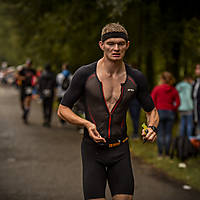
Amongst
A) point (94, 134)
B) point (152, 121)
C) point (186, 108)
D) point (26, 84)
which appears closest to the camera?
point (94, 134)

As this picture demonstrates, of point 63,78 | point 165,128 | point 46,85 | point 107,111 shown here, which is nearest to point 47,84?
point 46,85

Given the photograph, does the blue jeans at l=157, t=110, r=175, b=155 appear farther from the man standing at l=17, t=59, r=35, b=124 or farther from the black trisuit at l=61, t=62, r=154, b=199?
the man standing at l=17, t=59, r=35, b=124

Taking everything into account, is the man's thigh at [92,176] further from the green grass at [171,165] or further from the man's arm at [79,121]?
the green grass at [171,165]

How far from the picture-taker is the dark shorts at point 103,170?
369 cm

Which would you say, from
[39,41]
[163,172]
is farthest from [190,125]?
[39,41]

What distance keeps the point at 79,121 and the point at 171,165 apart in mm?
4698

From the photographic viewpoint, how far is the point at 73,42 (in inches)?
600

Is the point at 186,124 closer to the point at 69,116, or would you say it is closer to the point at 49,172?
the point at 49,172

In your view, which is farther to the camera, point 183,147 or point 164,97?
point 164,97

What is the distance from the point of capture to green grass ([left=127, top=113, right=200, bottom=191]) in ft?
23.3

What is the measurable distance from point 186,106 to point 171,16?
336 centimetres

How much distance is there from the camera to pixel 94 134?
3.50m

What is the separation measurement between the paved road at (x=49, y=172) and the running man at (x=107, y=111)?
2.40 metres

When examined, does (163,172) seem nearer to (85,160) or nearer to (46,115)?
(85,160)
